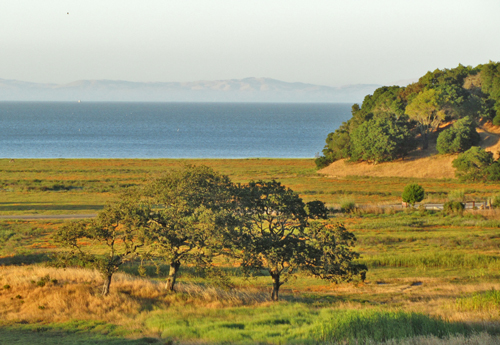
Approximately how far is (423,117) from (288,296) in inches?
2528

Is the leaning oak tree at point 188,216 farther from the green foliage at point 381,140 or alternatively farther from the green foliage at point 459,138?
the green foliage at point 459,138

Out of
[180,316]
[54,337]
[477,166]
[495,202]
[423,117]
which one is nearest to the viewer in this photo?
[54,337]

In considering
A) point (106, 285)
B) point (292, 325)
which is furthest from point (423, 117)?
point (292, 325)

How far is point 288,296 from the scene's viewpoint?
25.4 meters

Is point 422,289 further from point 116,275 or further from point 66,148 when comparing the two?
point 66,148

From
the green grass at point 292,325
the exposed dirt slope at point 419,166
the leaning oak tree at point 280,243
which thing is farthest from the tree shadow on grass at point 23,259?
the exposed dirt slope at point 419,166

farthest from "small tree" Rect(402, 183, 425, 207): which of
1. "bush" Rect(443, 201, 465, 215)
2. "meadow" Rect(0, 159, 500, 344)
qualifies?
"bush" Rect(443, 201, 465, 215)

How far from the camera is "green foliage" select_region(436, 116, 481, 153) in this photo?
76.4m

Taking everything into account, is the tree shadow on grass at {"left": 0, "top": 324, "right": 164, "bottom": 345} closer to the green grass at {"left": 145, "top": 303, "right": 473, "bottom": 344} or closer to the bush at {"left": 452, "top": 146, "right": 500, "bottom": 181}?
the green grass at {"left": 145, "top": 303, "right": 473, "bottom": 344}

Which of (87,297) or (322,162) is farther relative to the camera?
(322,162)

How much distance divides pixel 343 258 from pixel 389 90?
3049 inches

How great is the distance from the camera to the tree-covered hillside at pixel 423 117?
79.2 metres

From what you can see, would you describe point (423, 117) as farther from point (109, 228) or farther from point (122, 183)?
point (109, 228)

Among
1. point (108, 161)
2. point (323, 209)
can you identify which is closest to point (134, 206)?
point (323, 209)
